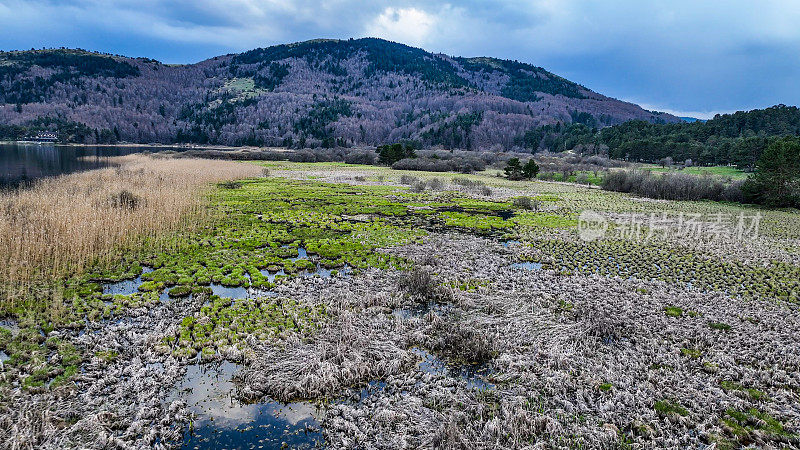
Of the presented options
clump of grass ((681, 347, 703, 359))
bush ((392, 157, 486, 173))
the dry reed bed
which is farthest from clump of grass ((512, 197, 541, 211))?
bush ((392, 157, 486, 173))

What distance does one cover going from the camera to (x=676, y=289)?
13.2 m

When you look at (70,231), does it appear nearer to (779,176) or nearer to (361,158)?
(779,176)

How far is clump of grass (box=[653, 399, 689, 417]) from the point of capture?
22.4ft

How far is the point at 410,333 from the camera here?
941cm

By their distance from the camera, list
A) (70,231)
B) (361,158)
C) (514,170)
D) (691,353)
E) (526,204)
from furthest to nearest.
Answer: (361,158) → (514,170) → (526,204) → (70,231) → (691,353)

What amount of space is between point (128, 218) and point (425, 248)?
521 inches

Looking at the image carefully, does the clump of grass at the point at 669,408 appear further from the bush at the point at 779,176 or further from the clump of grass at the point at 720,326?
the bush at the point at 779,176

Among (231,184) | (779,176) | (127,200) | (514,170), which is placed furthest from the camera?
(514,170)

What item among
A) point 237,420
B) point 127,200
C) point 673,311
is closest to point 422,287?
point 237,420

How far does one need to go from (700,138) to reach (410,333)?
352ft

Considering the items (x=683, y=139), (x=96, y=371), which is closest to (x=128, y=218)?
(x=96, y=371)

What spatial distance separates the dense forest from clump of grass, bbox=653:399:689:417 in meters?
70.2

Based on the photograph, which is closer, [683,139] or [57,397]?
[57,397]

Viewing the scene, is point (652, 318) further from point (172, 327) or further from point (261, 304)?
point (172, 327)
